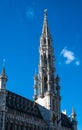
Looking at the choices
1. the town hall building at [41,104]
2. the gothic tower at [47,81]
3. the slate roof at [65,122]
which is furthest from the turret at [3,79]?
the slate roof at [65,122]

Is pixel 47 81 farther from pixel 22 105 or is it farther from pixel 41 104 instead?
pixel 22 105

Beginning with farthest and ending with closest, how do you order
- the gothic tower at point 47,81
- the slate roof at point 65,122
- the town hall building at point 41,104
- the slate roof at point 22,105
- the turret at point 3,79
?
the slate roof at point 65,122
the gothic tower at point 47,81
the slate roof at point 22,105
the town hall building at point 41,104
the turret at point 3,79

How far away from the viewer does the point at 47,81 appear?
328 feet

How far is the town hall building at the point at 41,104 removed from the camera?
79.2m

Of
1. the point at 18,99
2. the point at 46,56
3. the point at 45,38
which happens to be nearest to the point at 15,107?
the point at 18,99

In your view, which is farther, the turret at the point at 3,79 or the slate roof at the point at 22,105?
the slate roof at the point at 22,105

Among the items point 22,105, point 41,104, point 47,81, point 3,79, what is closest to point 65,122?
point 41,104

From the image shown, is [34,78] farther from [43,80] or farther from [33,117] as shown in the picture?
[33,117]

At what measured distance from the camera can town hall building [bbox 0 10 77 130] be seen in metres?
79.2

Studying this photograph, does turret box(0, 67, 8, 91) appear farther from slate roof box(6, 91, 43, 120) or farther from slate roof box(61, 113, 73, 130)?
slate roof box(61, 113, 73, 130)

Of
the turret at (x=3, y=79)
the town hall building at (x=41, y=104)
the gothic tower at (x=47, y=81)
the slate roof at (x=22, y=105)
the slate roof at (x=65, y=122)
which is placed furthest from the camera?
the slate roof at (x=65, y=122)

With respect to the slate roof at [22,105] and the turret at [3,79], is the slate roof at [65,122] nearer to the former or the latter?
the slate roof at [22,105]

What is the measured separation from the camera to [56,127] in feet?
308

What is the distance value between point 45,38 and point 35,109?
27.9 m
